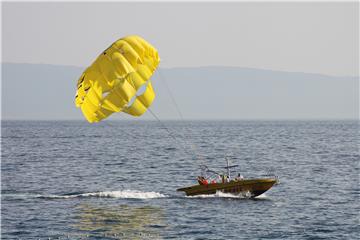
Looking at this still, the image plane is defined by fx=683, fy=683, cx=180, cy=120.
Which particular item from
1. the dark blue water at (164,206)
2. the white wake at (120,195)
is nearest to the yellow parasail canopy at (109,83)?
the dark blue water at (164,206)

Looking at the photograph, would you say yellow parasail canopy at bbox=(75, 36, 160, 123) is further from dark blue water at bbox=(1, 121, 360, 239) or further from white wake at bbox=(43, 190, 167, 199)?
white wake at bbox=(43, 190, 167, 199)

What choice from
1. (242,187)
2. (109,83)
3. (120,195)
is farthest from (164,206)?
(109,83)

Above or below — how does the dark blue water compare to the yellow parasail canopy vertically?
below

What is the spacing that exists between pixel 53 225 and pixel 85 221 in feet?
6.79

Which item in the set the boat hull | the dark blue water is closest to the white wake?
the dark blue water

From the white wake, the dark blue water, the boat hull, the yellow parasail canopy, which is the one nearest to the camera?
the dark blue water

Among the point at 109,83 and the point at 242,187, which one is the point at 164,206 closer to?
the point at 242,187

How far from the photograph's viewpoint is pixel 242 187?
5097cm

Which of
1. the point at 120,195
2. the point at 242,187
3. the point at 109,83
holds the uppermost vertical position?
the point at 109,83

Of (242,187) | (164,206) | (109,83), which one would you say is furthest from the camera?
(242,187)

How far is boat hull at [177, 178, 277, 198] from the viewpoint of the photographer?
50688mm

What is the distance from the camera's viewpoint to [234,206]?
48.9 meters

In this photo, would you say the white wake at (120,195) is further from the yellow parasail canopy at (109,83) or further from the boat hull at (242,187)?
the yellow parasail canopy at (109,83)

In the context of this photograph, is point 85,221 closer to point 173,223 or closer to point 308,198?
point 173,223
